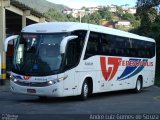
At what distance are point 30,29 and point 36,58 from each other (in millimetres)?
1430

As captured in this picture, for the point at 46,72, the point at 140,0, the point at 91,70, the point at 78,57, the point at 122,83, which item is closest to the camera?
the point at 46,72

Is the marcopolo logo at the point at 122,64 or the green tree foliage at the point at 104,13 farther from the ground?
the green tree foliage at the point at 104,13

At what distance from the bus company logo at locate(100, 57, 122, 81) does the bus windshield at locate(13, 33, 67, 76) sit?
355 cm

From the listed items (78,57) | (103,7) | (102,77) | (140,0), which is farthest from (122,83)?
(103,7)

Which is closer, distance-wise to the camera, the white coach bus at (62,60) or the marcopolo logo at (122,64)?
the white coach bus at (62,60)

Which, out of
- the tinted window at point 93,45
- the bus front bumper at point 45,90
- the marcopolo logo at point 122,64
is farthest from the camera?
the marcopolo logo at point 122,64

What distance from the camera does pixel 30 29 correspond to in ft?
62.0

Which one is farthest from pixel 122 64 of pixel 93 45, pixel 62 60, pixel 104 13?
pixel 104 13

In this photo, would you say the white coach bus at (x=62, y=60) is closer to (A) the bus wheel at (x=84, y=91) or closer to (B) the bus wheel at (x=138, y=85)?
(A) the bus wheel at (x=84, y=91)

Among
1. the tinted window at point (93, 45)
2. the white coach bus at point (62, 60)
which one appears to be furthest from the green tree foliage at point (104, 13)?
the tinted window at point (93, 45)

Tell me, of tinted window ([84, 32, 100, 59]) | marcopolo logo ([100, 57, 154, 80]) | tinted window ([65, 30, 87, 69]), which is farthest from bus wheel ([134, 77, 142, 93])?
tinted window ([65, 30, 87, 69])

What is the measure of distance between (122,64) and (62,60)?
20.8 ft

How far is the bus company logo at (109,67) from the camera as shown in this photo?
21.3 m

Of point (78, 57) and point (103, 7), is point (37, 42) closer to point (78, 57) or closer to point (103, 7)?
point (78, 57)
